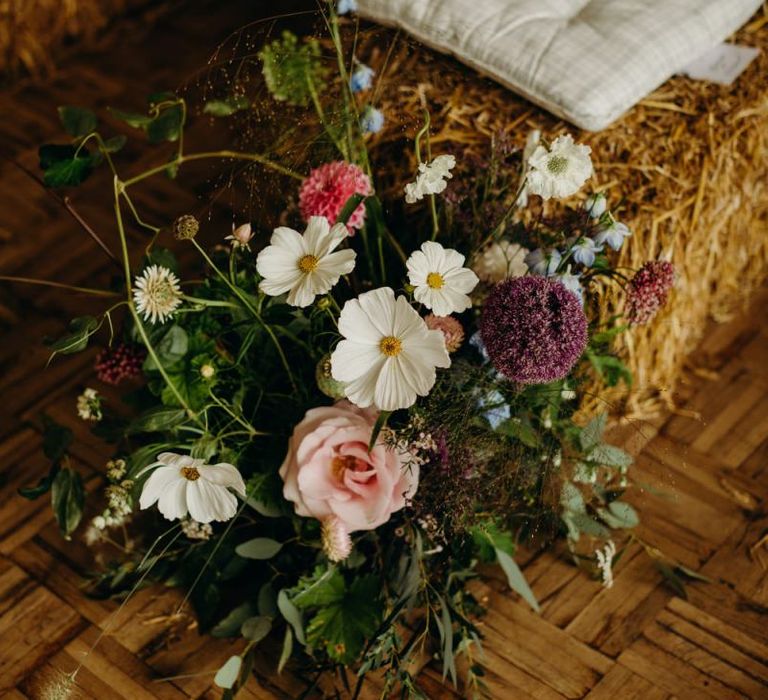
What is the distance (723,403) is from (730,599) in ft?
1.14

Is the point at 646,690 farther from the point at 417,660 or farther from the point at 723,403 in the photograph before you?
the point at 723,403

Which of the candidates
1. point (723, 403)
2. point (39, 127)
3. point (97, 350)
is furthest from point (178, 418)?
point (39, 127)

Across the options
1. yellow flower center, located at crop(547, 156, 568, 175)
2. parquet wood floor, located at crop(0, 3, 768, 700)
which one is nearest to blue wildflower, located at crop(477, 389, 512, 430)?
parquet wood floor, located at crop(0, 3, 768, 700)

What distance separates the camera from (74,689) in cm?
101

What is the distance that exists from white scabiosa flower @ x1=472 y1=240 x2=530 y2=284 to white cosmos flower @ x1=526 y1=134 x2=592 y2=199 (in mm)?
170

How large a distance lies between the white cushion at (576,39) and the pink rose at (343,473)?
55cm

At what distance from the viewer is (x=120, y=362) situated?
1044 millimetres

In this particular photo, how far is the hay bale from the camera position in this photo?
3.91 feet

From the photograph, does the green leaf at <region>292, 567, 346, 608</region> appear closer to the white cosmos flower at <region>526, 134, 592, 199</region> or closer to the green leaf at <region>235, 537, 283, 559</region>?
the green leaf at <region>235, 537, 283, 559</region>

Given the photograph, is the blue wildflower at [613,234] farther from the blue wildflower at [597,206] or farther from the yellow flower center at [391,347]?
the yellow flower center at [391,347]

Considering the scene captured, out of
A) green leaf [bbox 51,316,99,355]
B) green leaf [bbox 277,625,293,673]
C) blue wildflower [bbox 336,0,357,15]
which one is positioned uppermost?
blue wildflower [bbox 336,0,357,15]

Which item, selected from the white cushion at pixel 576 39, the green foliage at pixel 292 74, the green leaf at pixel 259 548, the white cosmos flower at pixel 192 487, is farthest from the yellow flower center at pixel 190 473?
the white cushion at pixel 576 39

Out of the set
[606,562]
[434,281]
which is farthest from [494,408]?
[606,562]

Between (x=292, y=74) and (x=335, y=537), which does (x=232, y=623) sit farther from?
(x=292, y=74)
